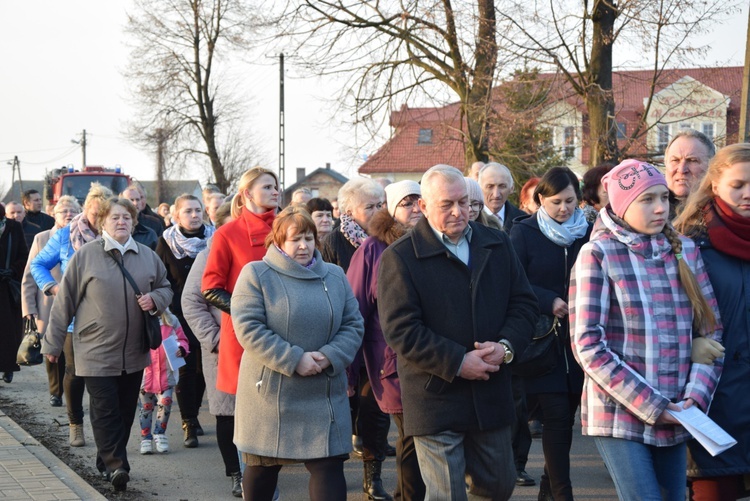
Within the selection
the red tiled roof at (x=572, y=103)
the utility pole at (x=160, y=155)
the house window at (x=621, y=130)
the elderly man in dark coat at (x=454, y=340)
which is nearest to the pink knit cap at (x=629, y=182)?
the elderly man in dark coat at (x=454, y=340)

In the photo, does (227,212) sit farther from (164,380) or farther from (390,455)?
(390,455)

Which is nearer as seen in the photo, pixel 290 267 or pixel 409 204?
pixel 290 267

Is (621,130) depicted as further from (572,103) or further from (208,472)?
(208,472)

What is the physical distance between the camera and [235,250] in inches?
259

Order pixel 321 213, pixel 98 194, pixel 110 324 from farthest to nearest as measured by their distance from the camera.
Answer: pixel 321 213 < pixel 98 194 < pixel 110 324

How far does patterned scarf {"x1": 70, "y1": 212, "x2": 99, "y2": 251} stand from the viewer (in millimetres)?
8664

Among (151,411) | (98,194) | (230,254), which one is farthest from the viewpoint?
(151,411)

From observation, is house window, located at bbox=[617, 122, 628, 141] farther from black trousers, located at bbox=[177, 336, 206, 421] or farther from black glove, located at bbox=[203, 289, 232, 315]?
black glove, located at bbox=[203, 289, 232, 315]

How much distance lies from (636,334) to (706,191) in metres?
0.75

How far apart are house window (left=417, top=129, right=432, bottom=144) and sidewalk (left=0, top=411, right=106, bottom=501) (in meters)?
11.7

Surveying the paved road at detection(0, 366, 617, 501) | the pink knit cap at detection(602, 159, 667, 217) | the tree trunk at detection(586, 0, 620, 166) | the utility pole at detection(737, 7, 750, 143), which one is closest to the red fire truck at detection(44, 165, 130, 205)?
the tree trunk at detection(586, 0, 620, 166)

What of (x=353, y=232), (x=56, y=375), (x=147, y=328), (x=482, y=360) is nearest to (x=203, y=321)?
(x=147, y=328)

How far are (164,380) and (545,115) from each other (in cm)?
1010

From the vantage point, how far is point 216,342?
22.8 ft
